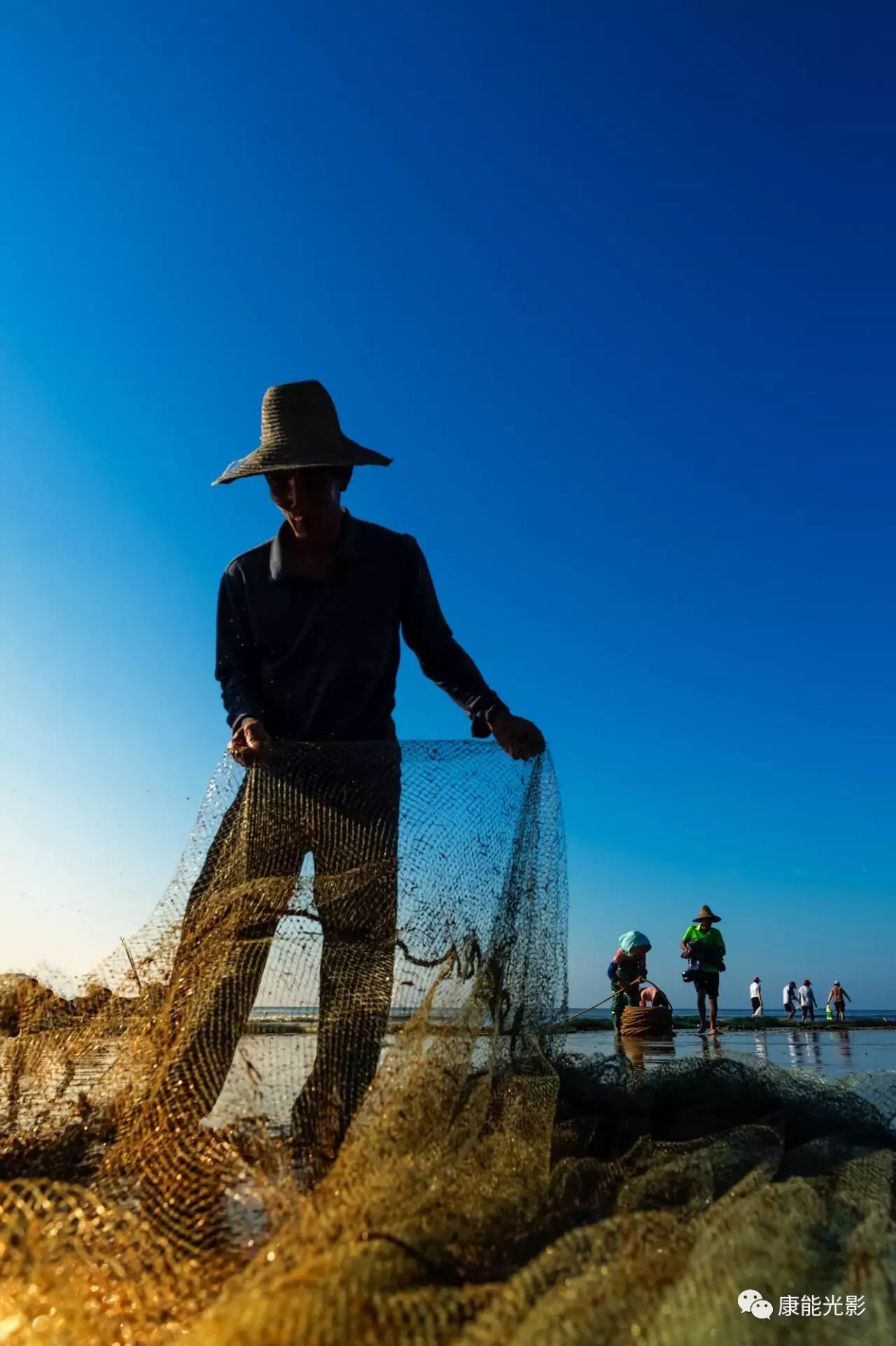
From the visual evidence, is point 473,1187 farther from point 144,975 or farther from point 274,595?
point 274,595

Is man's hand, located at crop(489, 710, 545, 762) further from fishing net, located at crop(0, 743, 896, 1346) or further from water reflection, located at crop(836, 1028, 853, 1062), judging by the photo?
water reflection, located at crop(836, 1028, 853, 1062)

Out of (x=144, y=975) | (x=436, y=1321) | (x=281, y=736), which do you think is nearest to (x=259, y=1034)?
(x=144, y=975)

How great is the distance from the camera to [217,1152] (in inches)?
84.0

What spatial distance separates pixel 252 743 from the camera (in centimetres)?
328

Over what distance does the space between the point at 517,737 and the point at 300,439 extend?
1.34 metres

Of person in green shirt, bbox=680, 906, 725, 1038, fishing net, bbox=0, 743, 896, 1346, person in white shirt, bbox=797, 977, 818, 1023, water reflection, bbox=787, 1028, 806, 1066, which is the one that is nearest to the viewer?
fishing net, bbox=0, 743, 896, 1346

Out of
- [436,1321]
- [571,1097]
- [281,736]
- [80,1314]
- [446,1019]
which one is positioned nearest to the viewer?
[436,1321]

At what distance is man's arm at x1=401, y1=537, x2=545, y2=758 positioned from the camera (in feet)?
12.4

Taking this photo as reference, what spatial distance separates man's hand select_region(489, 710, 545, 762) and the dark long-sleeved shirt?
16.5 inches

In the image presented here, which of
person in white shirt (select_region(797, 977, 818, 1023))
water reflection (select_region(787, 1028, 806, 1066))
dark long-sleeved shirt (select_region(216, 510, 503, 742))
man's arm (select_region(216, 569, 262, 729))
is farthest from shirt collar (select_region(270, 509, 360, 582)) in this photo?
person in white shirt (select_region(797, 977, 818, 1023))

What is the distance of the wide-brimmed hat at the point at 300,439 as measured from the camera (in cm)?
348

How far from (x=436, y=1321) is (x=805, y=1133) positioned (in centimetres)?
209

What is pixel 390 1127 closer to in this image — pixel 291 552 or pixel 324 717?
pixel 324 717

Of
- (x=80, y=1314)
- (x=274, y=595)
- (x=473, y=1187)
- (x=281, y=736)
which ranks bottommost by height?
(x=80, y=1314)
